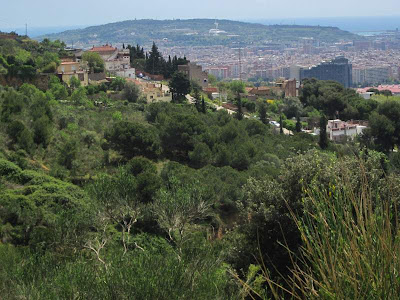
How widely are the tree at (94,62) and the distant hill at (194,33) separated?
10662 cm

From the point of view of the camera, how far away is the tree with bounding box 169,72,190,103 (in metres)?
25.1

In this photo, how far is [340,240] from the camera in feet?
7.93

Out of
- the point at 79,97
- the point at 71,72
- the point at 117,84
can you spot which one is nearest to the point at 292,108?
the point at 117,84

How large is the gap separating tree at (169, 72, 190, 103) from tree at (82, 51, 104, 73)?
4372 millimetres

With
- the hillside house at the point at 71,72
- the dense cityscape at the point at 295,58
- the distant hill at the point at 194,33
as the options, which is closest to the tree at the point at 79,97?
the hillside house at the point at 71,72

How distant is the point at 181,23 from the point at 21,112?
165 metres

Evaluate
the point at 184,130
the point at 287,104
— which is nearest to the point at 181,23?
the point at 287,104

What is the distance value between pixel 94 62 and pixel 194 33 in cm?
13684

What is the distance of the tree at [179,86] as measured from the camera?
82.5 feet

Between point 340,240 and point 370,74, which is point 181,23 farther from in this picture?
point 340,240

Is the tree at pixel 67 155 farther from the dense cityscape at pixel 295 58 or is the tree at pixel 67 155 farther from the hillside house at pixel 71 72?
the dense cityscape at pixel 295 58

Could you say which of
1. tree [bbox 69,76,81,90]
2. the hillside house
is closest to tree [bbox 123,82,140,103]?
tree [bbox 69,76,81,90]

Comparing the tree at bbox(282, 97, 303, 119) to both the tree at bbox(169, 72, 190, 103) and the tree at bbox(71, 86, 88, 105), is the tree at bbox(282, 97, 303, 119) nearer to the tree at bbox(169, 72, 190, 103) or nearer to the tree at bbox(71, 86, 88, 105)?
the tree at bbox(169, 72, 190, 103)

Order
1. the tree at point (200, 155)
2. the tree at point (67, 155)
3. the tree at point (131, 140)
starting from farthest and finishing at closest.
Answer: the tree at point (200, 155)
the tree at point (131, 140)
the tree at point (67, 155)
